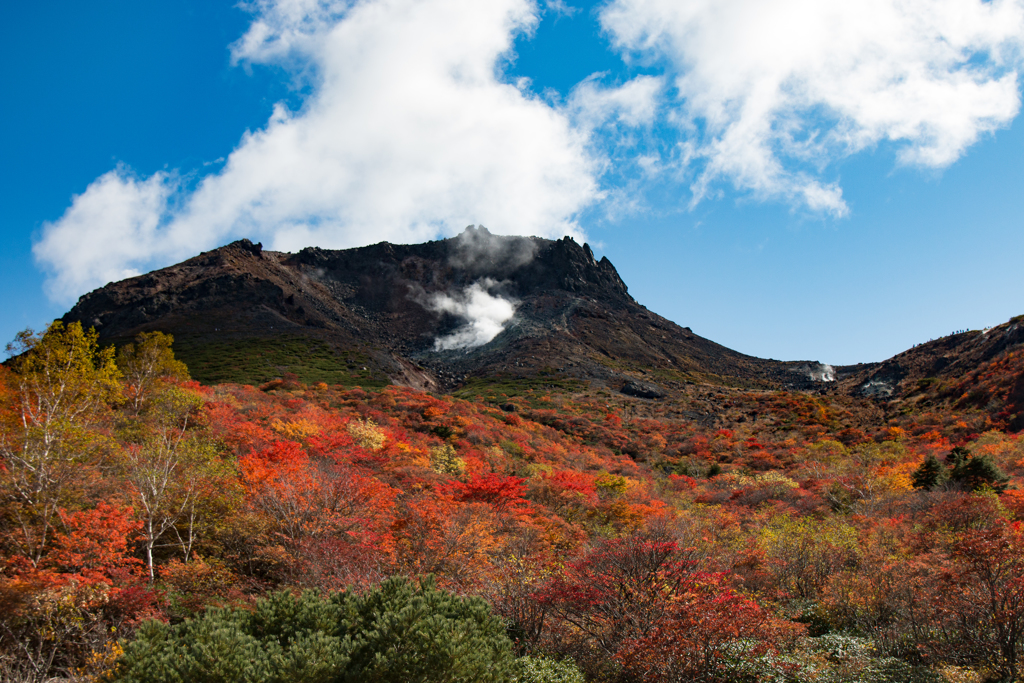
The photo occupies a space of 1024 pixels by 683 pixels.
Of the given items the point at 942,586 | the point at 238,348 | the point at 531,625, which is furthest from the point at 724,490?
the point at 238,348

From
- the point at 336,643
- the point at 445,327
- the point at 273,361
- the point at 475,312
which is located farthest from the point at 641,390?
the point at 336,643

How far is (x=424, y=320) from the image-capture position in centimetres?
14738

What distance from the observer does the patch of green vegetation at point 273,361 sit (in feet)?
205

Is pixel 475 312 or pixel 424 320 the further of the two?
pixel 424 320

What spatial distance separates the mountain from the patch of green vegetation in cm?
31

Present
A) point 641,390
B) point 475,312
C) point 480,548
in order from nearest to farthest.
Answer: point 480,548
point 641,390
point 475,312

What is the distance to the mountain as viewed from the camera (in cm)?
8150

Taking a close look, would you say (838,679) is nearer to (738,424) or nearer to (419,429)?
(419,429)

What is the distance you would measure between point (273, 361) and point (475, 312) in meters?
80.2

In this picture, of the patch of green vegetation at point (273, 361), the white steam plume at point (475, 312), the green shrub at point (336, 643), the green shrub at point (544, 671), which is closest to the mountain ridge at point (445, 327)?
the patch of green vegetation at point (273, 361)

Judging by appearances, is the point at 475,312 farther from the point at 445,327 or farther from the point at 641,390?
the point at 641,390

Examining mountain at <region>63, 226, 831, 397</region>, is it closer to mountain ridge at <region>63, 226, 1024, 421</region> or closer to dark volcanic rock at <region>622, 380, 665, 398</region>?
dark volcanic rock at <region>622, 380, 665, 398</region>

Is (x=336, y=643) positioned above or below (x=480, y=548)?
above

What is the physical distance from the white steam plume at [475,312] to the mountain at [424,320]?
0.52 m
